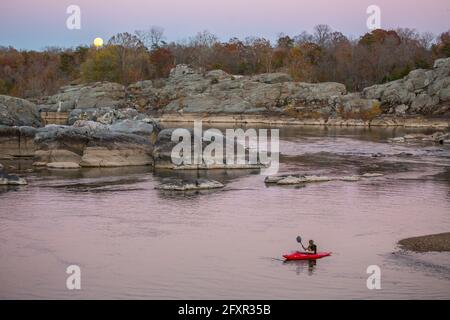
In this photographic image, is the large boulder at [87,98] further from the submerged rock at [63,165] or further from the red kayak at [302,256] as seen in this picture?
the red kayak at [302,256]

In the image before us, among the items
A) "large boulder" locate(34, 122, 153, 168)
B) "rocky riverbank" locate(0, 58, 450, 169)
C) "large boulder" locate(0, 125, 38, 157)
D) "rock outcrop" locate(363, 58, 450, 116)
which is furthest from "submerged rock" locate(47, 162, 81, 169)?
"rock outcrop" locate(363, 58, 450, 116)

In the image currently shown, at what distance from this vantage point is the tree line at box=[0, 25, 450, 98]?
139375mm

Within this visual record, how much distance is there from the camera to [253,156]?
191 ft

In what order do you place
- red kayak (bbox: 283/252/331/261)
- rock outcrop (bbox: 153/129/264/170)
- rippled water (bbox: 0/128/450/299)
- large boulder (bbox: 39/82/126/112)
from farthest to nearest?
large boulder (bbox: 39/82/126/112), rock outcrop (bbox: 153/129/264/170), red kayak (bbox: 283/252/331/261), rippled water (bbox: 0/128/450/299)

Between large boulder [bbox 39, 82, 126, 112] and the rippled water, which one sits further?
Result: large boulder [bbox 39, 82, 126, 112]

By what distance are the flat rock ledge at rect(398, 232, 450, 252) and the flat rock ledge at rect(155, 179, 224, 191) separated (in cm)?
1585

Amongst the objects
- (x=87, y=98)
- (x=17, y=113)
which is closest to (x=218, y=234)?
(x=17, y=113)

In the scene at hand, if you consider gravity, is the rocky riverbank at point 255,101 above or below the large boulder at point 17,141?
above

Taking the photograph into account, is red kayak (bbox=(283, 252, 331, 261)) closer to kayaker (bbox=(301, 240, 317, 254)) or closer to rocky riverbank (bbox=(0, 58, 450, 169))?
kayaker (bbox=(301, 240, 317, 254))

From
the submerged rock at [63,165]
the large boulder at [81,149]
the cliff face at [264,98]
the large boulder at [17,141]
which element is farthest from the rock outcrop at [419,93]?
the submerged rock at [63,165]

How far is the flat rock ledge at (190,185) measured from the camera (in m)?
46.2

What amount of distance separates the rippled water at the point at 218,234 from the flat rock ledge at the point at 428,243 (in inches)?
28.3

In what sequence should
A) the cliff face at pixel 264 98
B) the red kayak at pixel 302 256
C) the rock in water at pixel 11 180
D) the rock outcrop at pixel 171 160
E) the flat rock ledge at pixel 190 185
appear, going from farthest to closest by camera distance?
the cliff face at pixel 264 98 → the rock outcrop at pixel 171 160 → the rock in water at pixel 11 180 → the flat rock ledge at pixel 190 185 → the red kayak at pixel 302 256

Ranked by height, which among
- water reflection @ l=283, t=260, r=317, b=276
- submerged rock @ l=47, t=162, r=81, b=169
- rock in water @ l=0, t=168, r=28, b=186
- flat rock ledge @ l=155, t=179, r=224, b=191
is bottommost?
water reflection @ l=283, t=260, r=317, b=276
